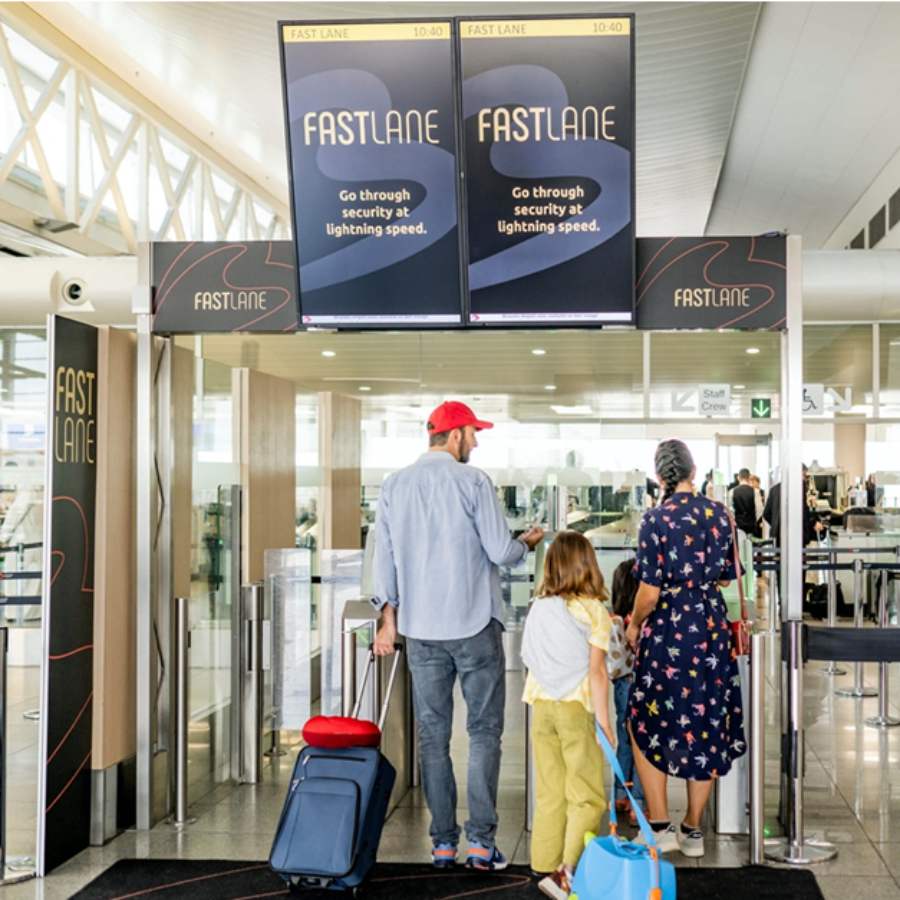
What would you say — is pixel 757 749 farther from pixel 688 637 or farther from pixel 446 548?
pixel 446 548

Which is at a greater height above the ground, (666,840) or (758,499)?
(758,499)

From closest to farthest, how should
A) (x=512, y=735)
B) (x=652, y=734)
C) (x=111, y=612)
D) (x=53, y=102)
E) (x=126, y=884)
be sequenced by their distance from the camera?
1. (x=126, y=884)
2. (x=652, y=734)
3. (x=111, y=612)
4. (x=512, y=735)
5. (x=53, y=102)

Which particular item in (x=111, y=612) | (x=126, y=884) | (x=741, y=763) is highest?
(x=111, y=612)

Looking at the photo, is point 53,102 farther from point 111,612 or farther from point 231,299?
point 111,612

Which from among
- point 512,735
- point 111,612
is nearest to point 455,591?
point 111,612

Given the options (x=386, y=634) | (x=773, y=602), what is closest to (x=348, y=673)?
(x=386, y=634)

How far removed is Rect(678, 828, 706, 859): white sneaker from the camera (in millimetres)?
4426

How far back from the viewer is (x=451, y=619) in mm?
4199

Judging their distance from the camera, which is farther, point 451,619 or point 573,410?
point 573,410

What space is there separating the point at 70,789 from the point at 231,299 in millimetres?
2153

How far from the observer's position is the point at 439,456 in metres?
4.34

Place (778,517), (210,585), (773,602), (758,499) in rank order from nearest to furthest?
(210,585) → (773,602) → (778,517) → (758,499)

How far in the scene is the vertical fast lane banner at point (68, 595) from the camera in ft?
14.1

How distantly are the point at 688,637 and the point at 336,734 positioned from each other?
1.40m
